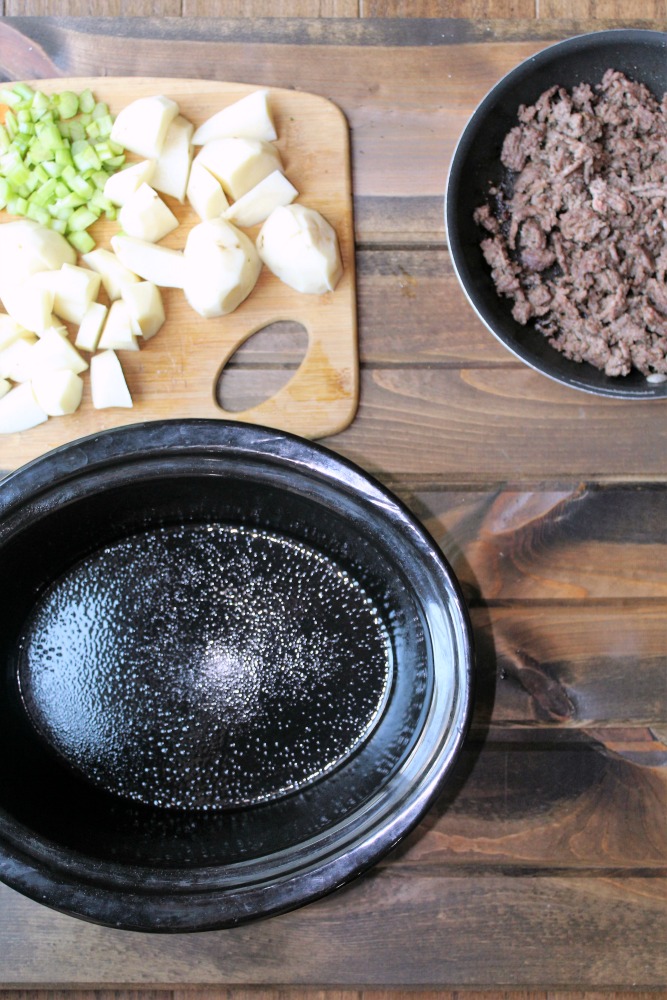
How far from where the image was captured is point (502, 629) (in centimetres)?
95

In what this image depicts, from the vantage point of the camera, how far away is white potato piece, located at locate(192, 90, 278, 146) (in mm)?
919

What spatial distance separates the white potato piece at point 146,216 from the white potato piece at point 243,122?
0.09 metres

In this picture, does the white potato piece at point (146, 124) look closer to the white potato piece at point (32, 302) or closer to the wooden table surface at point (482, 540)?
the wooden table surface at point (482, 540)

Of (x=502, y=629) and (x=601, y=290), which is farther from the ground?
(x=601, y=290)

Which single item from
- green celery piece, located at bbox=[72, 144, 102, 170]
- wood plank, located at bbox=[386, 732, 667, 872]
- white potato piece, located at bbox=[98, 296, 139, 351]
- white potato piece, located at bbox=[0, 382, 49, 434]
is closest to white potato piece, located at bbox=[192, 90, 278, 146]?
green celery piece, located at bbox=[72, 144, 102, 170]

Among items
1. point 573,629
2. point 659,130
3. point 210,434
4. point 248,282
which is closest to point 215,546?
point 210,434

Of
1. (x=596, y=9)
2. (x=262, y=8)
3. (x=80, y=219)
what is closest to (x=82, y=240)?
(x=80, y=219)

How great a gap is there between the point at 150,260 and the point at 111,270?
1.8 inches

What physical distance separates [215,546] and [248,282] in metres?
0.31

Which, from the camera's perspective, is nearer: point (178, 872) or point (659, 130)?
point (178, 872)

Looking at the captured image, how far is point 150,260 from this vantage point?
917 millimetres

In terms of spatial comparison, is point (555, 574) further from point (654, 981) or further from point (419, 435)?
point (654, 981)

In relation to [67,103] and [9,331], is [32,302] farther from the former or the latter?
[67,103]

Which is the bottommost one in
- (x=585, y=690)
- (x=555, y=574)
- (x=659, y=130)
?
(x=585, y=690)
